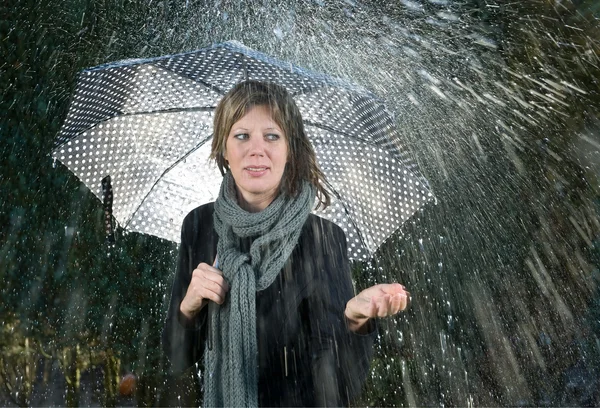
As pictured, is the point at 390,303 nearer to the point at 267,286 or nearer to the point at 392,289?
the point at 392,289

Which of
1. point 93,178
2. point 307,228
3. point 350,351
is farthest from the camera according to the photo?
point 93,178

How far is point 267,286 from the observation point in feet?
6.87

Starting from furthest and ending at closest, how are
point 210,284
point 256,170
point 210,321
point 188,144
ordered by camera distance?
point 188,144
point 256,170
point 210,321
point 210,284

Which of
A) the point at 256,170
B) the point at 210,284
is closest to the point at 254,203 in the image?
the point at 256,170

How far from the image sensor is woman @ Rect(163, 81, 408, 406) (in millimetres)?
2049

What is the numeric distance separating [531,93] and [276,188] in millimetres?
5305

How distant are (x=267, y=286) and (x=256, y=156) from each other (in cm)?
40

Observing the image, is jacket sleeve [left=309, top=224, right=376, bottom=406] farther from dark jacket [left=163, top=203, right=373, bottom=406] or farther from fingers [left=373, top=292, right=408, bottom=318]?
fingers [left=373, top=292, right=408, bottom=318]

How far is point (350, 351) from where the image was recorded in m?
2.05

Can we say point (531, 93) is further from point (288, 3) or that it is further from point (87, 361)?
point (87, 361)

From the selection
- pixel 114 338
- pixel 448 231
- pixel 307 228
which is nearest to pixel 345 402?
pixel 307 228

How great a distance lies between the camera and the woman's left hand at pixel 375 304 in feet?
6.07

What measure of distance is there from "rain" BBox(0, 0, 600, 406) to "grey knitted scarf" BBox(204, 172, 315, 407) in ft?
12.5

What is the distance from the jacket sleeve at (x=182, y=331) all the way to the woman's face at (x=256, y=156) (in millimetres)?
279
